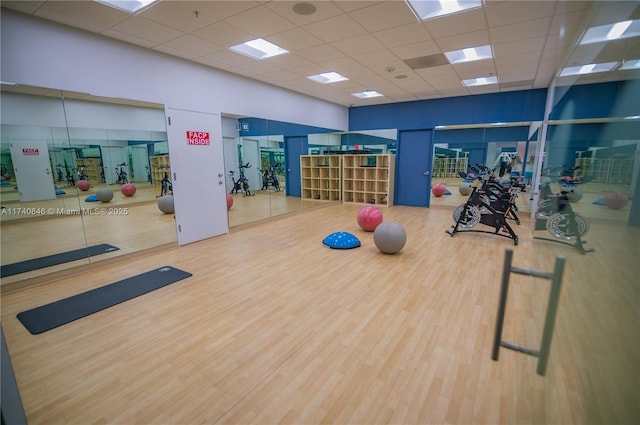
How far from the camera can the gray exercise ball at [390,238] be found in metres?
4.26

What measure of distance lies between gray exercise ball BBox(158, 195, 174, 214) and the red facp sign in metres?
1.62

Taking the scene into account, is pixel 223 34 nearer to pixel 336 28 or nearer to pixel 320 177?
pixel 336 28

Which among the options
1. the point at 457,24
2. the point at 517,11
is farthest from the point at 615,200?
the point at 457,24

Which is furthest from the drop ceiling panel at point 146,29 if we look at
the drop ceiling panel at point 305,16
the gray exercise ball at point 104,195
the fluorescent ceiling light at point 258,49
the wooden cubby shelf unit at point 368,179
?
the wooden cubby shelf unit at point 368,179

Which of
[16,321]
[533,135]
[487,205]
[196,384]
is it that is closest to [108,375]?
[196,384]

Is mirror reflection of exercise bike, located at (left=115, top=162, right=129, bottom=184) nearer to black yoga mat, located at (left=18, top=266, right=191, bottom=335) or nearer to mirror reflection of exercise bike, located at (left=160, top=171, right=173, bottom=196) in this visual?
mirror reflection of exercise bike, located at (left=160, top=171, right=173, bottom=196)

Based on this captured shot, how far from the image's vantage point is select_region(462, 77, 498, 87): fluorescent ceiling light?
612 centimetres

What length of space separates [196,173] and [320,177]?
185 inches

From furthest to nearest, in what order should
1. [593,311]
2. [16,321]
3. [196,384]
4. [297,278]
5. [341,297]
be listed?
[297,278], [341,297], [16,321], [196,384], [593,311]

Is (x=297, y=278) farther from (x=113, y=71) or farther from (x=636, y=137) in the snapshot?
(x=113, y=71)

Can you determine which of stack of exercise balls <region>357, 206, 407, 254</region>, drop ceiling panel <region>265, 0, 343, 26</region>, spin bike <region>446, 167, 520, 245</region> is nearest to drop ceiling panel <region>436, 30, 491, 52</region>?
drop ceiling panel <region>265, 0, 343, 26</region>

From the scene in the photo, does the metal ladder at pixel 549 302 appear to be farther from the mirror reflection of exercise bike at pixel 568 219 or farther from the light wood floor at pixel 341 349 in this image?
the mirror reflection of exercise bike at pixel 568 219

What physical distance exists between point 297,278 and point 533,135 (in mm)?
6923

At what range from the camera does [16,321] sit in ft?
8.77
